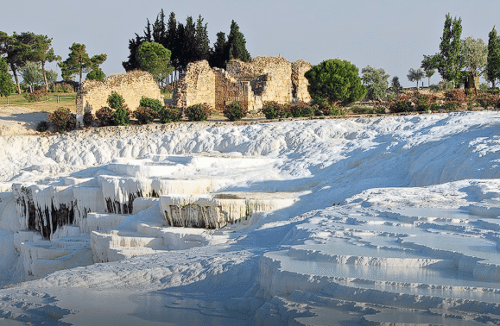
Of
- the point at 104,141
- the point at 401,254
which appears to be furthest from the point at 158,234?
the point at 104,141

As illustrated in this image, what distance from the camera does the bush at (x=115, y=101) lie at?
20.2 meters

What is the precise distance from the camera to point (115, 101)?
801 inches

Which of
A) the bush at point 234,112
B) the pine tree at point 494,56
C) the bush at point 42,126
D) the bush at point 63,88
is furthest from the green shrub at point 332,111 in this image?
the bush at point 63,88

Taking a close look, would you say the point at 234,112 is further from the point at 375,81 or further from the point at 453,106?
the point at 375,81

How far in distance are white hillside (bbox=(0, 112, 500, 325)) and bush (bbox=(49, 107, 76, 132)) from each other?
4.38ft

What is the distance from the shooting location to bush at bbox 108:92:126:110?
20.2 m

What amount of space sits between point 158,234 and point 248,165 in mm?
4301

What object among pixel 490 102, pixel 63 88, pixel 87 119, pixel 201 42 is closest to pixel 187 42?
pixel 201 42

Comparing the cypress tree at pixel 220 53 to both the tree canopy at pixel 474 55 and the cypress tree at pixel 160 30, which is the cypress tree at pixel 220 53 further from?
the tree canopy at pixel 474 55

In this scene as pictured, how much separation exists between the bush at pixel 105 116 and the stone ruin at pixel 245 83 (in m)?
2.84

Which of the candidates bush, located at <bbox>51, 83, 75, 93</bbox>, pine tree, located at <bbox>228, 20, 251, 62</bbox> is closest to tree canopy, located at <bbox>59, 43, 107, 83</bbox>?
bush, located at <bbox>51, 83, 75, 93</bbox>

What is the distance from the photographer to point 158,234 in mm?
8727

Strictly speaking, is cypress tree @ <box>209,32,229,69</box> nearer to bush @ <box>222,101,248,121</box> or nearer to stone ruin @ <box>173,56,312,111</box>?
stone ruin @ <box>173,56,312,111</box>

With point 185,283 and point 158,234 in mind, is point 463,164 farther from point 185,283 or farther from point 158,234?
point 185,283
